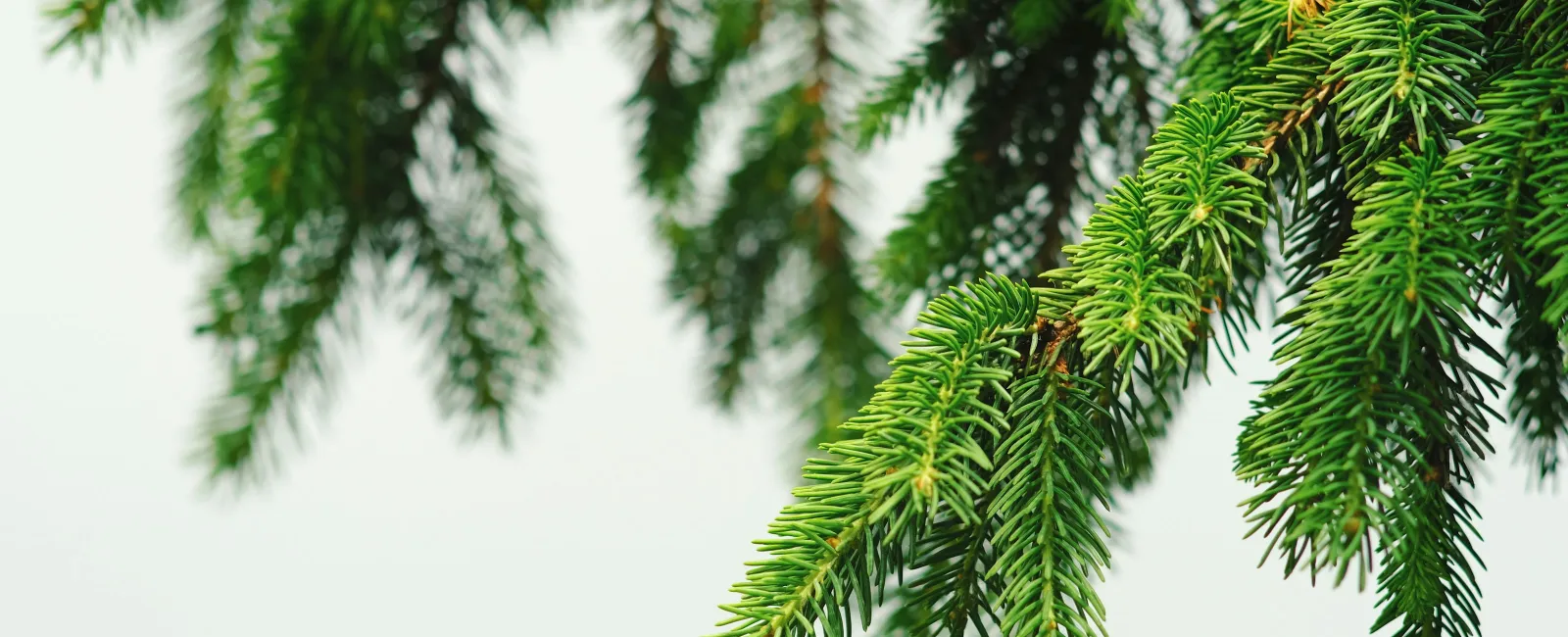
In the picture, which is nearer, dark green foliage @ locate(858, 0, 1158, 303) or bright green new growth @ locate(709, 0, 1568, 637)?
bright green new growth @ locate(709, 0, 1568, 637)

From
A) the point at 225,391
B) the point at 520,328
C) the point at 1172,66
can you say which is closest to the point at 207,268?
the point at 225,391

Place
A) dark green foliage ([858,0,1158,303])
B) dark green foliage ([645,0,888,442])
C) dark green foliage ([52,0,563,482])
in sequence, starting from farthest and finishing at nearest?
1. dark green foliage ([645,0,888,442])
2. dark green foliage ([52,0,563,482])
3. dark green foliage ([858,0,1158,303])

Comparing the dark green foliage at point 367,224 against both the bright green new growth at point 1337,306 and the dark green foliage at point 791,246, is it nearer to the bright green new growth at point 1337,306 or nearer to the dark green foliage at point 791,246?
the dark green foliage at point 791,246

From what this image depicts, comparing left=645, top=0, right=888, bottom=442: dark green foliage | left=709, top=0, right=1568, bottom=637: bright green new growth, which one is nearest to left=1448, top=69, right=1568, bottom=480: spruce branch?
left=709, top=0, right=1568, bottom=637: bright green new growth

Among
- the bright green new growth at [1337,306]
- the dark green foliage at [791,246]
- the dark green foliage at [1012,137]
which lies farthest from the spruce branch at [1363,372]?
the dark green foliage at [791,246]

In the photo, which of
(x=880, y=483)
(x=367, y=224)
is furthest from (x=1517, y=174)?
(x=367, y=224)

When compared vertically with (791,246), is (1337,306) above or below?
below

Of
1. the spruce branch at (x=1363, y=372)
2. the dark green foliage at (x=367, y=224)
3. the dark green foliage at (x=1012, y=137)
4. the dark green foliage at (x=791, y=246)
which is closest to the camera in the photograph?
the spruce branch at (x=1363, y=372)

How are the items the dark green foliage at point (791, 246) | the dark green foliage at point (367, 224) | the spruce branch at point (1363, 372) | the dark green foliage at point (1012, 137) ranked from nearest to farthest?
1. the spruce branch at point (1363, 372)
2. the dark green foliage at point (1012, 137)
3. the dark green foliage at point (367, 224)
4. the dark green foliage at point (791, 246)

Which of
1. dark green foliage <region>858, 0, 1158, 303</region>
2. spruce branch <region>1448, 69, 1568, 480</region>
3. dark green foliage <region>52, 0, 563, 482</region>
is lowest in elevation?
spruce branch <region>1448, 69, 1568, 480</region>

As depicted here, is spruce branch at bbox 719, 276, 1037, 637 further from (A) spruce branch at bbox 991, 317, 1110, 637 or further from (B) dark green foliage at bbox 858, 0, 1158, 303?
(B) dark green foliage at bbox 858, 0, 1158, 303

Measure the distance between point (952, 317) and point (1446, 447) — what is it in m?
0.12

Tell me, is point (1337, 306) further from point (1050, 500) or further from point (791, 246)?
point (791, 246)

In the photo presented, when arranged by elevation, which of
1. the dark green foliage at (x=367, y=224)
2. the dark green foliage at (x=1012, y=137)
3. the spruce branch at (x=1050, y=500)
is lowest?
the spruce branch at (x=1050, y=500)
